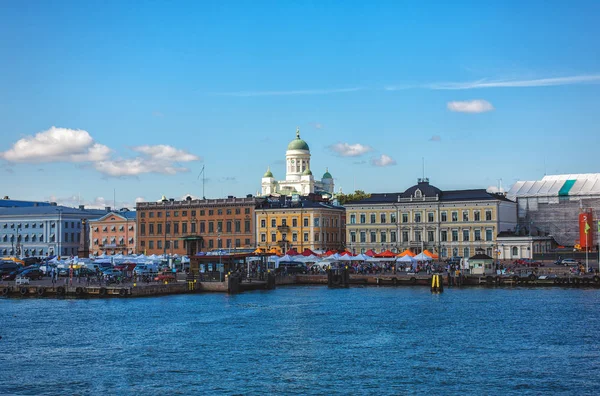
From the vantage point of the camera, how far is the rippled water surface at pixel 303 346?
39.2 m

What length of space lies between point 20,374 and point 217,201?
94.4 meters

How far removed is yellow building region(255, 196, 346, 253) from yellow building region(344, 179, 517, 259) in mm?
4383

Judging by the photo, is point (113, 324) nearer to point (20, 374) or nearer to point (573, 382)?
point (20, 374)

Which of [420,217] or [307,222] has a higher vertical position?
[420,217]

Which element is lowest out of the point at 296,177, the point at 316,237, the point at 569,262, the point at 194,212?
the point at 569,262

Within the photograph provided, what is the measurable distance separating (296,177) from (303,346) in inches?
5206

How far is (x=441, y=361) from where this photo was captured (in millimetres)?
44469

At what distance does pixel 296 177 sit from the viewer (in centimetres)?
18100

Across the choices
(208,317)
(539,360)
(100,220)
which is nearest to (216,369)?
(539,360)

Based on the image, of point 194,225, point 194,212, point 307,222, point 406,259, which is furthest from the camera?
point 194,212

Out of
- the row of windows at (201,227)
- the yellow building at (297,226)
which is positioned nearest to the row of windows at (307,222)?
the yellow building at (297,226)

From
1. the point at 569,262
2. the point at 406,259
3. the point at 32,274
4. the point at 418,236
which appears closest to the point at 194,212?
the point at 418,236

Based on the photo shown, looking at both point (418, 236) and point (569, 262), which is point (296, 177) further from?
point (569, 262)

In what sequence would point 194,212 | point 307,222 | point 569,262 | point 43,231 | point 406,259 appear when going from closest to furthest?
point 406,259 → point 569,262 → point 307,222 → point 194,212 → point 43,231
